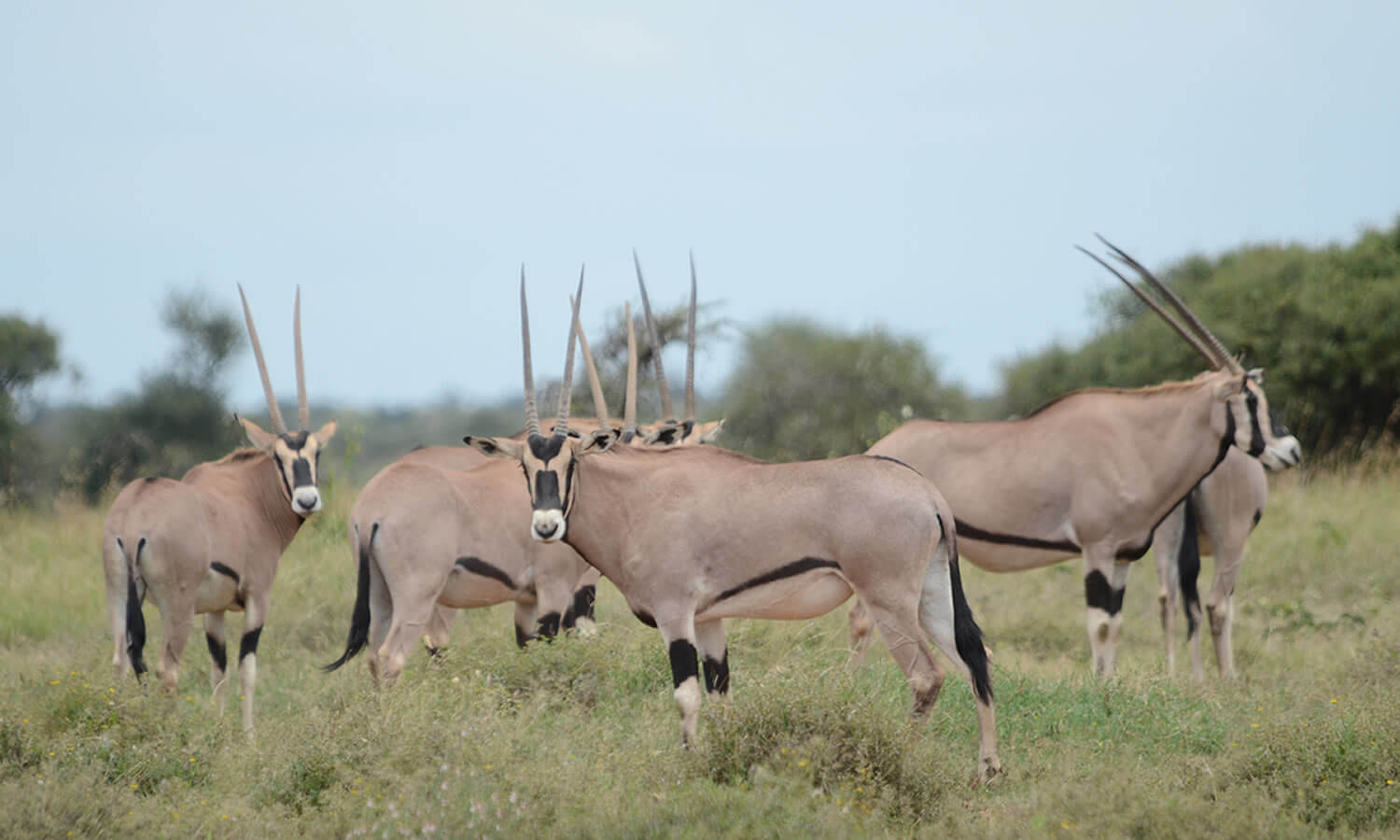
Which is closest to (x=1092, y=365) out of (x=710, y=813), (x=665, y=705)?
(x=665, y=705)

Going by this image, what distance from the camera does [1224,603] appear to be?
11.1 metres

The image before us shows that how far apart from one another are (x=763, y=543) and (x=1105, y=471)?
3.90 metres

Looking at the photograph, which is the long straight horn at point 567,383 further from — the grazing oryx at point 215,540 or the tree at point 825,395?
the tree at point 825,395

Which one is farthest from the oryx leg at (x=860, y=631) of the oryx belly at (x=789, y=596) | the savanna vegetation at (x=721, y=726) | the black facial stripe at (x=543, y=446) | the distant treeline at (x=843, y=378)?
the distant treeline at (x=843, y=378)

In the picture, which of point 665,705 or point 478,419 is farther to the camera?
point 478,419

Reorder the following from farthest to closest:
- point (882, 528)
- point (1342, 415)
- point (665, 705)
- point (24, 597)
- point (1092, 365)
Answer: point (1092, 365) → point (1342, 415) → point (24, 597) → point (665, 705) → point (882, 528)

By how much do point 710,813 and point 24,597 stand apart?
10798mm

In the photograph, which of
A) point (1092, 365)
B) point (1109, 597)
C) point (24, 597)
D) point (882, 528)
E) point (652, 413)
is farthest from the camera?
point (1092, 365)

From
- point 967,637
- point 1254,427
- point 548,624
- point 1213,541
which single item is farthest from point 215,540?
point 1213,541

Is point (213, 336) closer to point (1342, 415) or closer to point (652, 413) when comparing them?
point (652, 413)

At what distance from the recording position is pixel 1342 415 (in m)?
24.0

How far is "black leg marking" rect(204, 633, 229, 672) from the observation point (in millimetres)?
10320

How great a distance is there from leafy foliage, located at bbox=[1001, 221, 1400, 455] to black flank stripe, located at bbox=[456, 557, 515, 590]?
15489 millimetres

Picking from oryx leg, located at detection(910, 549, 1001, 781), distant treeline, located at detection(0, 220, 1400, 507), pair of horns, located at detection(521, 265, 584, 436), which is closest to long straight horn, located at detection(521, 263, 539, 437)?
pair of horns, located at detection(521, 265, 584, 436)
